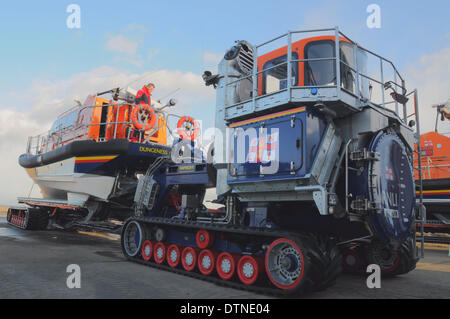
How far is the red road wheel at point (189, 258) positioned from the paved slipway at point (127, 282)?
31 cm

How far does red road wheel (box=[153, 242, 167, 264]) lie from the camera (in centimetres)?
786

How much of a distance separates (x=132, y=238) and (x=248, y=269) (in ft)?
13.7

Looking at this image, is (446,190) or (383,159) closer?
(383,159)

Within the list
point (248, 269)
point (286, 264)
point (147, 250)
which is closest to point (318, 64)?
point (286, 264)

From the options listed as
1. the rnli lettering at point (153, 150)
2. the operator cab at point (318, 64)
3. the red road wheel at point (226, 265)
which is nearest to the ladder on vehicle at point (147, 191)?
the rnli lettering at point (153, 150)

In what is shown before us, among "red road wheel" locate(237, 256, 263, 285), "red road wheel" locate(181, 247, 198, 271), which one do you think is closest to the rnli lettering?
"red road wheel" locate(181, 247, 198, 271)

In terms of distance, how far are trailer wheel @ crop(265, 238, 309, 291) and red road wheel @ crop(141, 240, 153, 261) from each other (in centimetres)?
353

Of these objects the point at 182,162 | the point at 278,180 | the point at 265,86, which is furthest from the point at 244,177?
the point at 182,162

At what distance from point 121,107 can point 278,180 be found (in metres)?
8.15

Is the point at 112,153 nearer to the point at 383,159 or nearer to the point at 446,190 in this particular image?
the point at 383,159

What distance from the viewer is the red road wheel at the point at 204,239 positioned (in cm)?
689

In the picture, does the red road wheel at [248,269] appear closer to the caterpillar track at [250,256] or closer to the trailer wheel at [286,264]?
the caterpillar track at [250,256]

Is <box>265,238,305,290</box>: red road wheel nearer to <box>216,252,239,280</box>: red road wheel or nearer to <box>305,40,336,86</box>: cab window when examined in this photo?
<box>216,252,239,280</box>: red road wheel

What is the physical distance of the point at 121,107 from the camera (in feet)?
39.7
